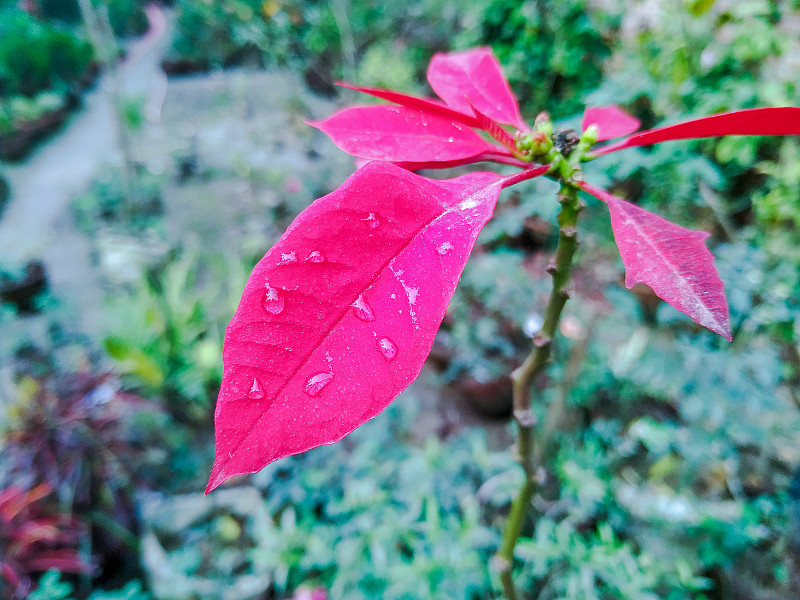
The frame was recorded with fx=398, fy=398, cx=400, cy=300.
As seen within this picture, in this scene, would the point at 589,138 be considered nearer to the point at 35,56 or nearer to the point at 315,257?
the point at 315,257

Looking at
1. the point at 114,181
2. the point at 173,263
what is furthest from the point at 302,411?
the point at 114,181

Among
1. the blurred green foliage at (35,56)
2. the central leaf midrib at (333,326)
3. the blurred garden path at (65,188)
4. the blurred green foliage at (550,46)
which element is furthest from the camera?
the blurred green foliage at (35,56)

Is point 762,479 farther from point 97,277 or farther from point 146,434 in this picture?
point 97,277

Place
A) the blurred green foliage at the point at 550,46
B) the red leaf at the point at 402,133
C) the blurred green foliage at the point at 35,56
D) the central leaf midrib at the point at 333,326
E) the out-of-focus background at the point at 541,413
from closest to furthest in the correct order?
the central leaf midrib at the point at 333,326, the red leaf at the point at 402,133, the out-of-focus background at the point at 541,413, the blurred green foliage at the point at 550,46, the blurred green foliage at the point at 35,56

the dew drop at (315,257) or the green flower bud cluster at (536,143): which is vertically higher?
the green flower bud cluster at (536,143)

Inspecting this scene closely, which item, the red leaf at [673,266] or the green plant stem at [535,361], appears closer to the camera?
the red leaf at [673,266]

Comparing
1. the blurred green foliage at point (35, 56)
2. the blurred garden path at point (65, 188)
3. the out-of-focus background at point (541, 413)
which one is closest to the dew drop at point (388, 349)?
the out-of-focus background at point (541, 413)

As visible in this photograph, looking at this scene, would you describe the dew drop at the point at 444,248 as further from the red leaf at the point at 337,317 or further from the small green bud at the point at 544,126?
the small green bud at the point at 544,126

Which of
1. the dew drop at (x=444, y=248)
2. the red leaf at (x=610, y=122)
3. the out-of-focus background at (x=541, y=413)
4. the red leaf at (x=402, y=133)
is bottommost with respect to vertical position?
the out-of-focus background at (x=541, y=413)

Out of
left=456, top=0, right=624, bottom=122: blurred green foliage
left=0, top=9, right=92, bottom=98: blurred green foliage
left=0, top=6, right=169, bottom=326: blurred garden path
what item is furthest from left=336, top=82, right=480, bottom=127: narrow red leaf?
left=0, top=9, right=92, bottom=98: blurred green foliage
